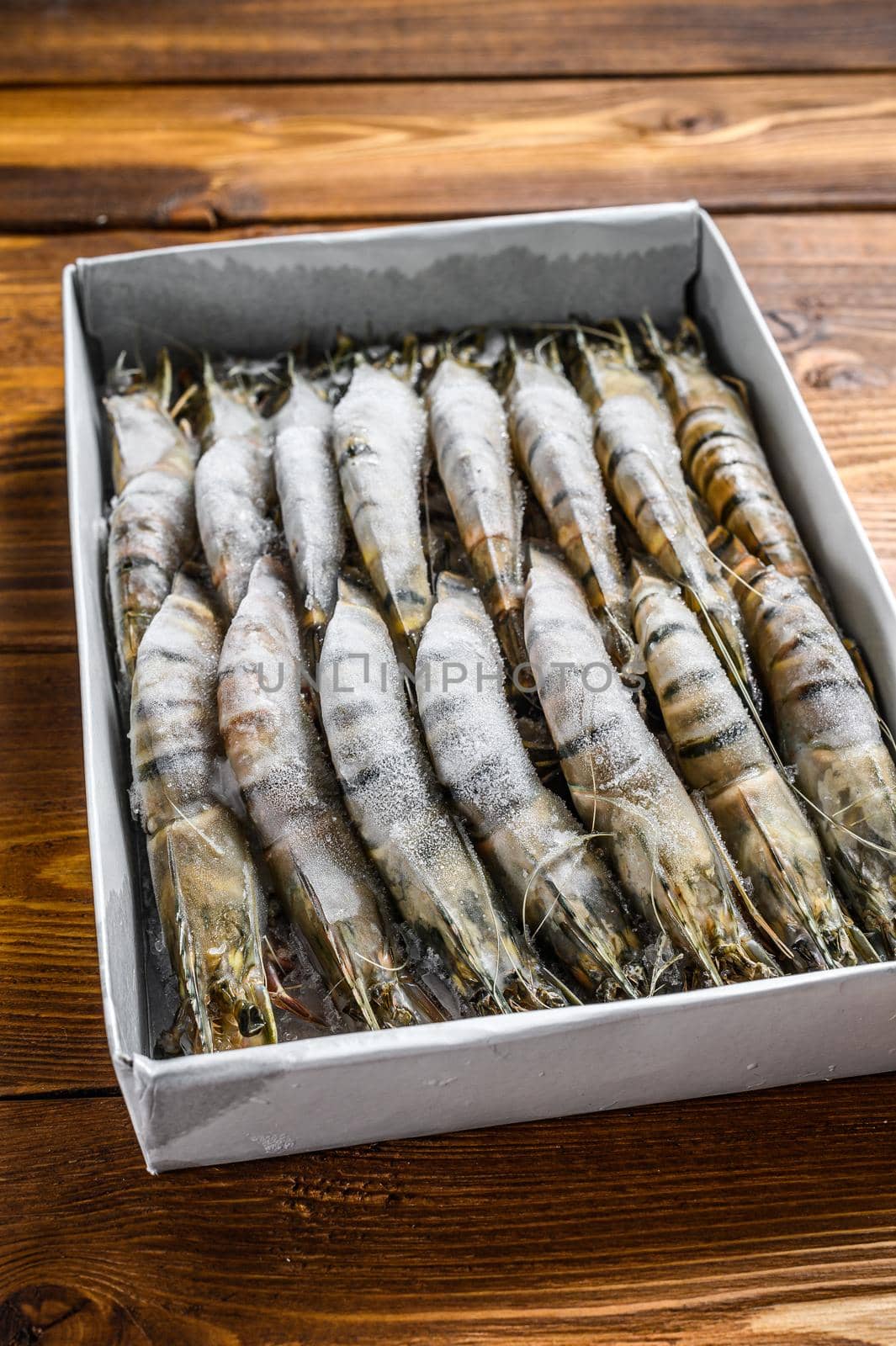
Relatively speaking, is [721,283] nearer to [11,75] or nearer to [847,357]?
[847,357]

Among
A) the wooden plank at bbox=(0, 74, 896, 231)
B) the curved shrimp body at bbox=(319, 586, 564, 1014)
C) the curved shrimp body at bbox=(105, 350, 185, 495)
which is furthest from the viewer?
the wooden plank at bbox=(0, 74, 896, 231)

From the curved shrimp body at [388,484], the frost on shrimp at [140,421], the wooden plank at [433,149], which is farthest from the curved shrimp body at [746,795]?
the wooden plank at [433,149]

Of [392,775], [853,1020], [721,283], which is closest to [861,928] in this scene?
[853,1020]

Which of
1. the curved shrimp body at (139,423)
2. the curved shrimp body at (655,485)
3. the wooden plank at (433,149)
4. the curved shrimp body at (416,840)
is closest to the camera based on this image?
the curved shrimp body at (416,840)

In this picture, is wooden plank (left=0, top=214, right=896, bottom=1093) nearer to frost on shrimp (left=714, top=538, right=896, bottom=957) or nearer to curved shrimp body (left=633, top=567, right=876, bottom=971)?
frost on shrimp (left=714, top=538, right=896, bottom=957)

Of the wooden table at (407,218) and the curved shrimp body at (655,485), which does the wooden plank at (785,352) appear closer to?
the wooden table at (407,218)

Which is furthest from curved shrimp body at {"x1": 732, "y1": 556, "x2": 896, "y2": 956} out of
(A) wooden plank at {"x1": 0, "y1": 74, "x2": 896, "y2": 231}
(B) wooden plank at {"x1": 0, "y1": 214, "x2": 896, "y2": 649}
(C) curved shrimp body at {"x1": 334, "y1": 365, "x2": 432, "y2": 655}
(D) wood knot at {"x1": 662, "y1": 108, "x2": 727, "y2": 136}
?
(D) wood knot at {"x1": 662, "y1": 108, "x2": 727, "y2": 136}

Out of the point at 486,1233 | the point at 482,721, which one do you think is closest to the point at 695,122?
the point at 482,721
